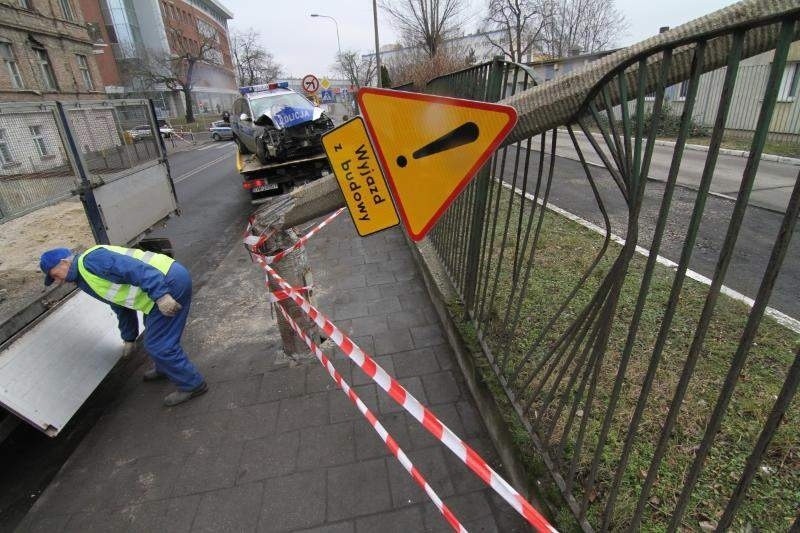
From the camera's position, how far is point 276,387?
342 cm

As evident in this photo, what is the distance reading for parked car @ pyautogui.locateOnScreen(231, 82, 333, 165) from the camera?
29.1ft

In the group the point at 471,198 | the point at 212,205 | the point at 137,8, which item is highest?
the point at 137,8

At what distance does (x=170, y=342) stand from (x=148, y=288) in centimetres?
47

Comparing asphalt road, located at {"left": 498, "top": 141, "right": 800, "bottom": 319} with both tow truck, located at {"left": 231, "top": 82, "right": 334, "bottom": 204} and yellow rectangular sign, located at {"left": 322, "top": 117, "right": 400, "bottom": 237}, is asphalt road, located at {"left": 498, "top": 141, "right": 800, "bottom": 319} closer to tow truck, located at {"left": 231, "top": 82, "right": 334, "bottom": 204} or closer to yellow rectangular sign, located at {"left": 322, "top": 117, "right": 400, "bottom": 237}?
yellow rectangular sign, located at {"left": 322, "top": 117, "right": 400, "bottom": 237}

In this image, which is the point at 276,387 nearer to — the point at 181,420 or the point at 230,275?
the point at 181,420

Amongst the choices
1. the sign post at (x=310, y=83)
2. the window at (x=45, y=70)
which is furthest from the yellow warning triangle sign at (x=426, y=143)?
the window at (x=45, y=70)

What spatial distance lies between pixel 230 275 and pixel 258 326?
5.87 feet

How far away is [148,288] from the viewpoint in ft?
10.3

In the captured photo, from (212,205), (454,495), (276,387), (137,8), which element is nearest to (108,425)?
(276,387)

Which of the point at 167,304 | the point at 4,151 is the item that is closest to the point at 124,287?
the point at 167,304

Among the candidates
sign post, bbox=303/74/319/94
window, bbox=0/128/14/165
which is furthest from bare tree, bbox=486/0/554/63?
window, bbox=0/128/14/165

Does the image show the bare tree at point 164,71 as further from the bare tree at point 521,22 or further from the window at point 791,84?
the window at point 791,84

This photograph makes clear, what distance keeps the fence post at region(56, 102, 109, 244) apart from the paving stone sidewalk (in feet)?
4.41

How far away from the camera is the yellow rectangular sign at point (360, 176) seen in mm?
1948
